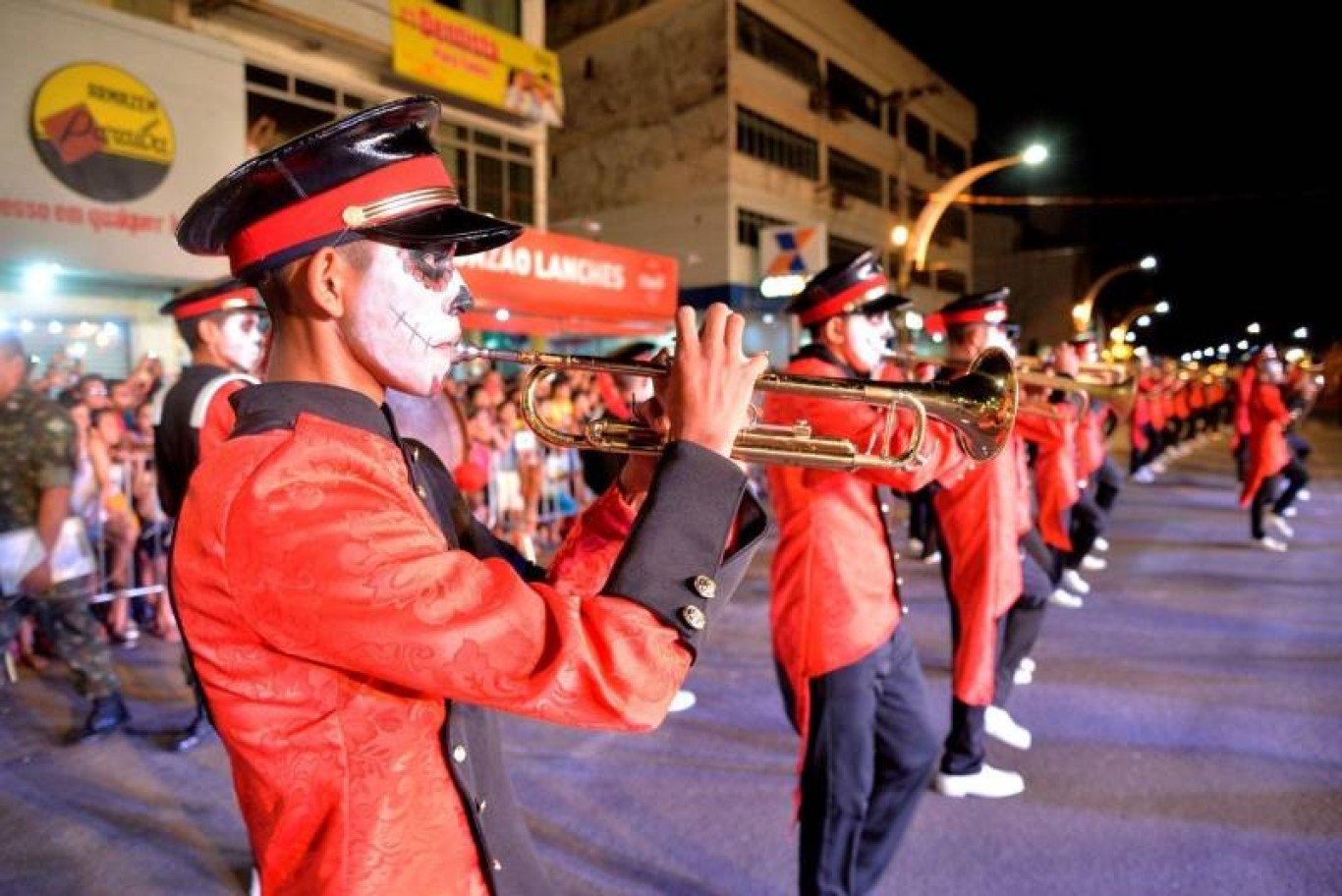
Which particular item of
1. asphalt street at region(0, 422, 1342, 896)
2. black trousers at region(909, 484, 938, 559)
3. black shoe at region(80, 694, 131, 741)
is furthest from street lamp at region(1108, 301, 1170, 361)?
black shoe at region(80, 694, 131, 741)

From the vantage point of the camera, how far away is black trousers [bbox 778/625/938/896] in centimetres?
279

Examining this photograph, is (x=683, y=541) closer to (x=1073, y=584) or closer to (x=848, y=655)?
(x=848, y=655)

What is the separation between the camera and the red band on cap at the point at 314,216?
1273 millimetres

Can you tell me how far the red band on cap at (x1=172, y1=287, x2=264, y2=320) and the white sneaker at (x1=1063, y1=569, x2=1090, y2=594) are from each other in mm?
6984

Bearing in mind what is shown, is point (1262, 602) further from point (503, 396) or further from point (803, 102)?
point (803, 102)

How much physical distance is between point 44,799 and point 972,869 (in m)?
4.20

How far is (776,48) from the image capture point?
27.2 m

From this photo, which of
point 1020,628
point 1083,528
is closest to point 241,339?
point 1020,628

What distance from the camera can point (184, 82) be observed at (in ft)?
37.2

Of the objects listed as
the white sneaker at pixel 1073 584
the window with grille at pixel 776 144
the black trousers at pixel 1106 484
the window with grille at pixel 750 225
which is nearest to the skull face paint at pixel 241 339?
the white sneaker at pixel 1073 584

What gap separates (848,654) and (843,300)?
1386mm

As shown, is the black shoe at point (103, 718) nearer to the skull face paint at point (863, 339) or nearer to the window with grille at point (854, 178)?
the skull face paint at point (863, 339)

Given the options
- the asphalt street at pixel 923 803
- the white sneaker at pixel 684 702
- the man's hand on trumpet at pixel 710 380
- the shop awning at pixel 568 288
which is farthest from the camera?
the shop awning at pixel 568 288

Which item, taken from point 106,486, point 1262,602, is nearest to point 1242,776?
point 1262,602
